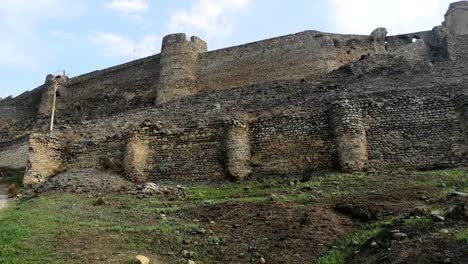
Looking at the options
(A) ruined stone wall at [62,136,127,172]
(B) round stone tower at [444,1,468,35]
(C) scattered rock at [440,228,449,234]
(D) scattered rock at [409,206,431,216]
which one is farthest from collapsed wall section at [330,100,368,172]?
(B) round stone tower at [444,1,468,35]

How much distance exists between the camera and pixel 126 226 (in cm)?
1108

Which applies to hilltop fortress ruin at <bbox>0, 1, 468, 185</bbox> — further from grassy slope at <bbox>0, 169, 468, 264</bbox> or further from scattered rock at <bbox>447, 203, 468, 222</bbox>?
scattered rock at <bbox>447, 203, 468, 222</bbox>

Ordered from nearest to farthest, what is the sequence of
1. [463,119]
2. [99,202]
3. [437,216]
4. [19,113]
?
[437,216] → [99,202] → [463,119] → [19,113]

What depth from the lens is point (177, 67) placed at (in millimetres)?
29469

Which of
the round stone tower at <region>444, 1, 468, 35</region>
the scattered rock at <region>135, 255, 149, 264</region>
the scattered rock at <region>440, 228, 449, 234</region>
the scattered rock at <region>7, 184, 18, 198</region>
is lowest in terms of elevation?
the scattered rock at <region>135, 255, 149, 264</region>

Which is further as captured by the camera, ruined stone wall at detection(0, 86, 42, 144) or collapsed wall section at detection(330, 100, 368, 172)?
ruined stone wall at detection(0, 86, 42, 144)

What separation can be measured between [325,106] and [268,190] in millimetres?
4380

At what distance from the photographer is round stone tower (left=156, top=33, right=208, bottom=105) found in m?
28.8

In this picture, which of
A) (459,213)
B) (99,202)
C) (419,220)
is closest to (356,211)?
(419,220)

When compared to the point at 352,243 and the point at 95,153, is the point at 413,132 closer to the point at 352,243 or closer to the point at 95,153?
the point at 352,243

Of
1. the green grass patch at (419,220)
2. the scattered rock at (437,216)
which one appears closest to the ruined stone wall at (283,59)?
the green grass patch at (419,220)

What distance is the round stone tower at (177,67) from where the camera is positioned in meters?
28.8

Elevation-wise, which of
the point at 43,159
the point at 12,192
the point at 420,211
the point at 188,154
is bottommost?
the point at 420,211

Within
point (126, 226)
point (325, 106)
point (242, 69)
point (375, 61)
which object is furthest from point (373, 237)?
point (242, 69)
